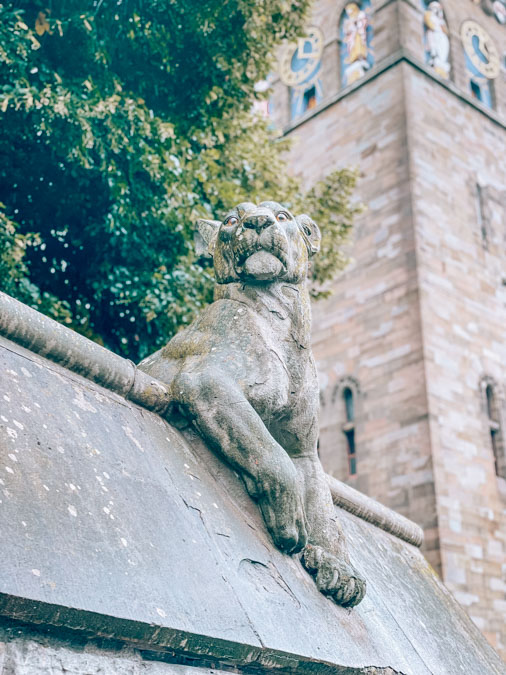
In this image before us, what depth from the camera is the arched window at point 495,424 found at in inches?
723

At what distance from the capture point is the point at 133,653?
2262 millimetres

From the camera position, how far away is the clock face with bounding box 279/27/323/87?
2419cm

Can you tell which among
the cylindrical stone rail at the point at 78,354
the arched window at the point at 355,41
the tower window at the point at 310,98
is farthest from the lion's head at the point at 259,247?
the tower window at the point at 310,98

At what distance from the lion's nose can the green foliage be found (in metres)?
5.08

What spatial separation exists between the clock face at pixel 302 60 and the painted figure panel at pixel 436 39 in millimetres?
3014

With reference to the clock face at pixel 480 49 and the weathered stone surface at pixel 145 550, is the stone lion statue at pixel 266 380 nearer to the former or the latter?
the weathered stone surface at pixel 145 550

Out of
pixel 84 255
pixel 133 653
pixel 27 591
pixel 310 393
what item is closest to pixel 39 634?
pixel 27 591

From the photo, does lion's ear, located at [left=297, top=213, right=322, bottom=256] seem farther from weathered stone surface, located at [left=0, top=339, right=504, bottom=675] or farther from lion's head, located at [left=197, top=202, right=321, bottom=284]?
weathered stone surface, located at [left=0, top=339, right=504, bottom=675]

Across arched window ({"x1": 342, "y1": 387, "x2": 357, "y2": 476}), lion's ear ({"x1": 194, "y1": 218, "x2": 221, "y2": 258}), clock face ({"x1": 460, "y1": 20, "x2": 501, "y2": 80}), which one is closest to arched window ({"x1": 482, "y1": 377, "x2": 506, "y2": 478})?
arched window ({"x1": 342, "y1": 387, "x2": 357, "y2": 476})

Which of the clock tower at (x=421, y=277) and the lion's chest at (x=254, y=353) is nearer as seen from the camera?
the lion's chest at (x=254, y=353)

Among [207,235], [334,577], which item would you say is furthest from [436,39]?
[334,577]

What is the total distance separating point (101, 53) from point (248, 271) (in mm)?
6380

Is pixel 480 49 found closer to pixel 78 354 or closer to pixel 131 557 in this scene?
pixel 78 354

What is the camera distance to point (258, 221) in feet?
11.6
